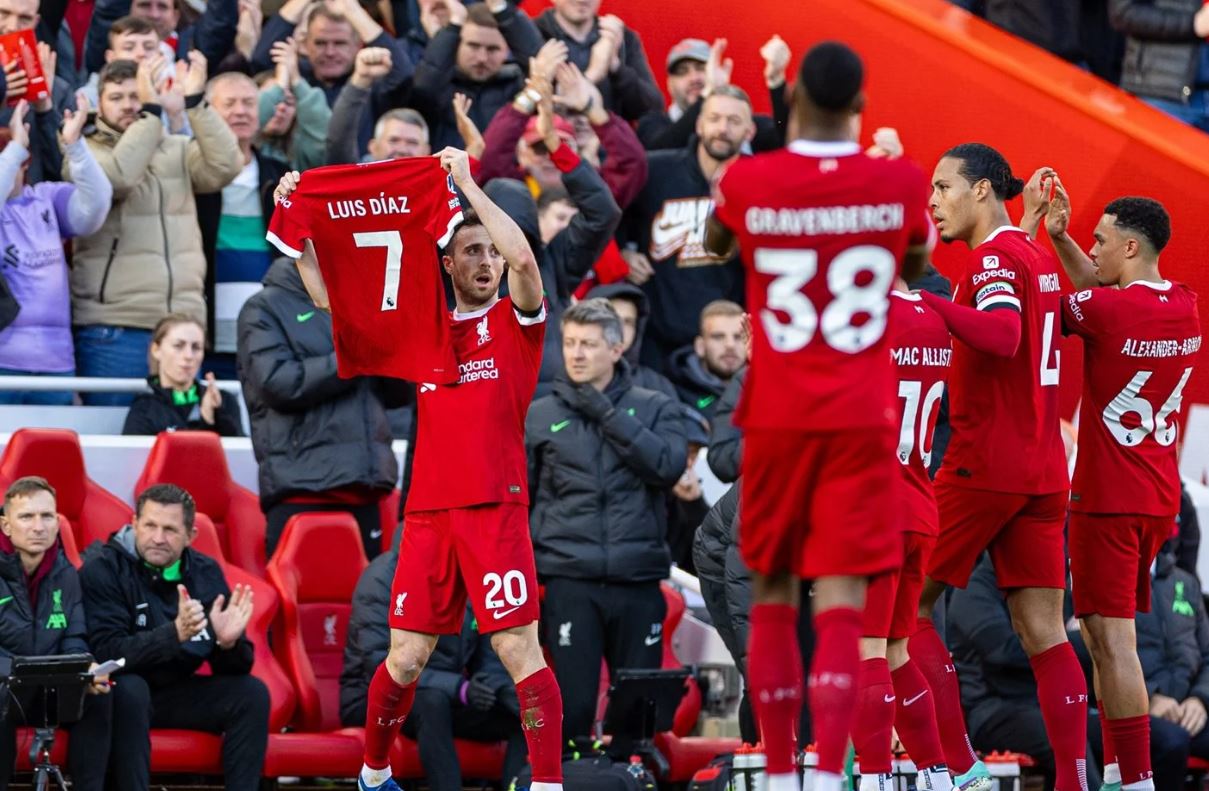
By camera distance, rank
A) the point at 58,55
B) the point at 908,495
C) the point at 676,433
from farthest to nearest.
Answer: the point at 58,55 → the point at 676,433 → the point at 908,495

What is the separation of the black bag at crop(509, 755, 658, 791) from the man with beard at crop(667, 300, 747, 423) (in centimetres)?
294

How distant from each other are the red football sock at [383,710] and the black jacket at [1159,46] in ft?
26.5

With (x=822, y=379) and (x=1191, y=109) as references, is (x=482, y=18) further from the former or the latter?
(x=822, y=379)

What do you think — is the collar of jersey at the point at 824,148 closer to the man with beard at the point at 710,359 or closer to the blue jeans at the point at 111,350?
the man with beard at the point at 710,359

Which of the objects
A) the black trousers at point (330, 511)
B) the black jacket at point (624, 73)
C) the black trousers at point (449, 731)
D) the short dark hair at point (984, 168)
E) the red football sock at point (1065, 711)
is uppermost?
the black jacket at point (624, 73)

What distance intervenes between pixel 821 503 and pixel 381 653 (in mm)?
4646

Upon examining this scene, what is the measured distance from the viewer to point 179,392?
11.8 m

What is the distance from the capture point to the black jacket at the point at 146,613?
33.7ft

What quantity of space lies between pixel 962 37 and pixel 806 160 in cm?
815

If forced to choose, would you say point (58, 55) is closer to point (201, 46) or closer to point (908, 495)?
point (201, 46)

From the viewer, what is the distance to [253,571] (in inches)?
464

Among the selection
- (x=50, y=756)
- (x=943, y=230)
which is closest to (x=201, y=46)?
(x=50, y=756)

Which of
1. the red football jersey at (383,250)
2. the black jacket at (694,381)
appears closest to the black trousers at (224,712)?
the red football jersey at (383,250)

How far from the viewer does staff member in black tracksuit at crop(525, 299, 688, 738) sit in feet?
35.5
